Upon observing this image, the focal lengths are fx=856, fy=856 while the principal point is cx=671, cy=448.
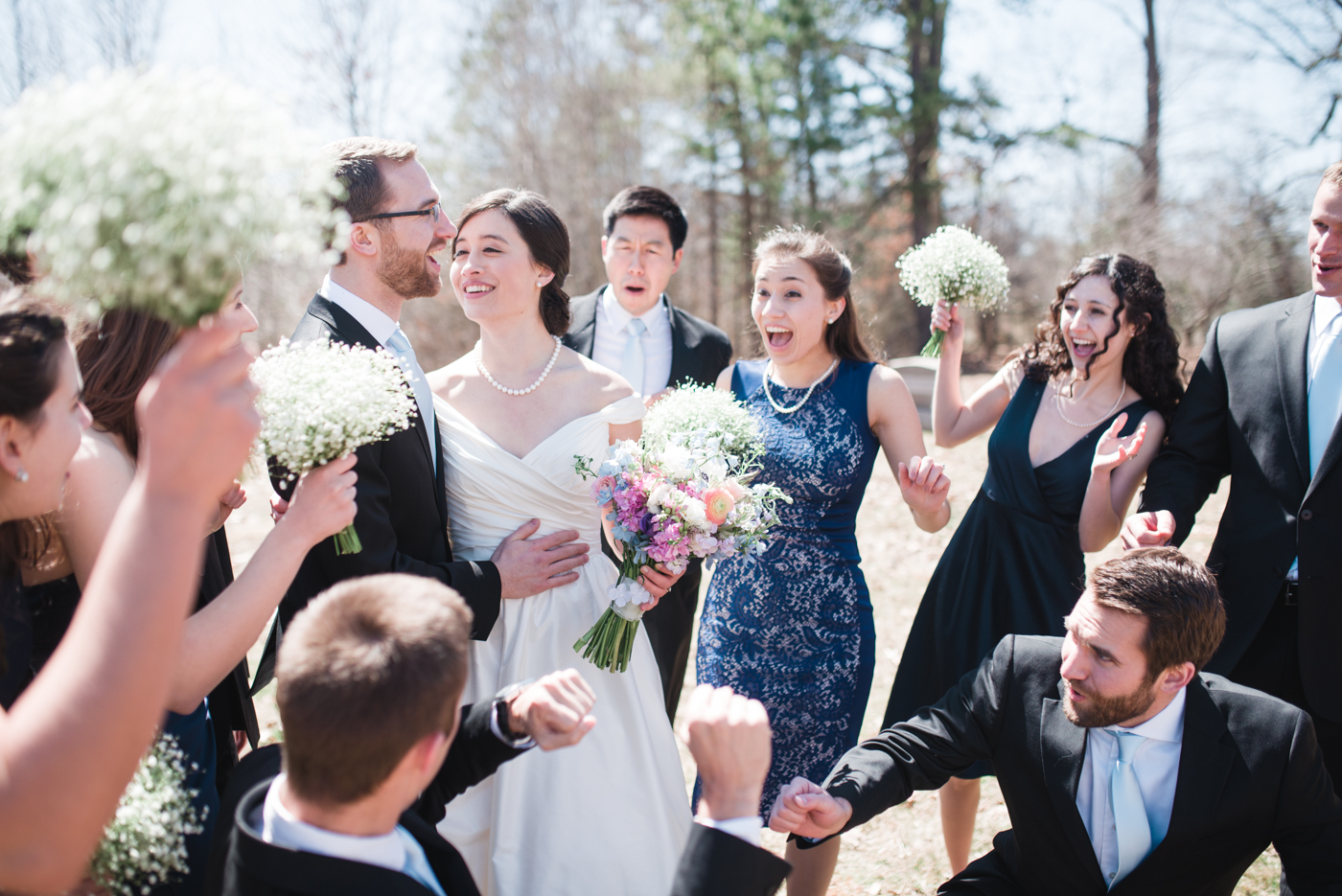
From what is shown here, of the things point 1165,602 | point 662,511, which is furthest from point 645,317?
point 1165,602

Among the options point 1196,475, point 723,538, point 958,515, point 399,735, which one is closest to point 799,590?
point 723,538

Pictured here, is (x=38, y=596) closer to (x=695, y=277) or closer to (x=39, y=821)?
(x=39, y=821)

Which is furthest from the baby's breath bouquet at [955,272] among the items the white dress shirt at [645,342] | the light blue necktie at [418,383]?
the light blue necktie at [418,383]

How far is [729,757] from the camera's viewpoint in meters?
1.76

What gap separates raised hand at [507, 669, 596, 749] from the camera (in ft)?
6.81

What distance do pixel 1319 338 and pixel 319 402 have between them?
3.82 m

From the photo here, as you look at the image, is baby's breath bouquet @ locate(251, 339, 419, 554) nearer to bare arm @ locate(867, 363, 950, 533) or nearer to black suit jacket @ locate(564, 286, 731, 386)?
bare arm @ locate(867, 363, 950, 533)

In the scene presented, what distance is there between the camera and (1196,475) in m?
3.75

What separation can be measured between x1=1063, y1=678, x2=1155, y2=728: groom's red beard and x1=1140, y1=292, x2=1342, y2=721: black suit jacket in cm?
133

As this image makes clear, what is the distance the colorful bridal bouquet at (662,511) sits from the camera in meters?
2.96

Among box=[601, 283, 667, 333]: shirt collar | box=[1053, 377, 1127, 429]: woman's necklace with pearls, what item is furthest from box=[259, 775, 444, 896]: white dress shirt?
box=[601, 283, 667, 333]: shirt collar

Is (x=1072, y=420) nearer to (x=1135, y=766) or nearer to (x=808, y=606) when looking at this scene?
(x=808, y=606)

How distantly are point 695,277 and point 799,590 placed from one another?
68.7ft

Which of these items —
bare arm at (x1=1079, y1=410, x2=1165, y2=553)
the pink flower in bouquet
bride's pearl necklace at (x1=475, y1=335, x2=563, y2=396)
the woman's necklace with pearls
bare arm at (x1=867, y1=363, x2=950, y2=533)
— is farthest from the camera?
the woman's necklace with pearls
